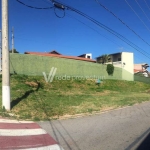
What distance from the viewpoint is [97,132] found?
283 inches

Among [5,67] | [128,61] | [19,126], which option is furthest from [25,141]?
[128,61]

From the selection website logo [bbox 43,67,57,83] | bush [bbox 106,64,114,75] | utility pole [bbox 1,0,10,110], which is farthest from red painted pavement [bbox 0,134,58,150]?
bush [bbox 106,64,114,75]

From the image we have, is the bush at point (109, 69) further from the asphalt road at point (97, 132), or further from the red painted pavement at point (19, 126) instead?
the red painted pavement at point (19, 126)

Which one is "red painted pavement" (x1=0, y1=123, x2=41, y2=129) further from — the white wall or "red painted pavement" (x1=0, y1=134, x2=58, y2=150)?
the white wall

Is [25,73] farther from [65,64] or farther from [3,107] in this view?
[3,107]

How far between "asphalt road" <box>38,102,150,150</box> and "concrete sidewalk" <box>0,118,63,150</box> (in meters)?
0.27

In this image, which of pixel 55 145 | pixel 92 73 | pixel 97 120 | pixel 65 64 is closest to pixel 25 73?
pixel 65 64

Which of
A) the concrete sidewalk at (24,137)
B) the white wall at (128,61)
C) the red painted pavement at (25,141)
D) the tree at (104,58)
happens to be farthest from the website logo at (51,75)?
the tree at (104,58)

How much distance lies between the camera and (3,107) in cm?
885

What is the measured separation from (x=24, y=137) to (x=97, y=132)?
2.33m

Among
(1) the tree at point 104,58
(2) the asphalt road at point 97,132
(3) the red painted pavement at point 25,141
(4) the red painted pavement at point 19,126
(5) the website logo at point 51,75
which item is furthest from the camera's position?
(1) the tree at point 104,58

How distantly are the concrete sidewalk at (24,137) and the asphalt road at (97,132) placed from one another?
27 centimetres

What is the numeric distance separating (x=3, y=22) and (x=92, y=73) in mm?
21469

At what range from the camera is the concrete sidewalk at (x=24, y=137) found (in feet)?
17.7
